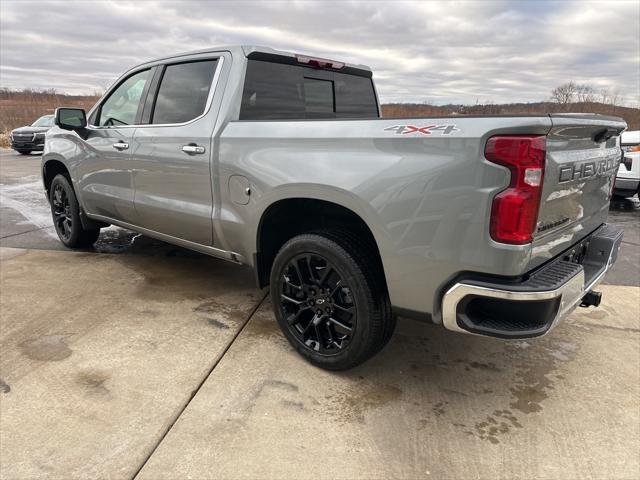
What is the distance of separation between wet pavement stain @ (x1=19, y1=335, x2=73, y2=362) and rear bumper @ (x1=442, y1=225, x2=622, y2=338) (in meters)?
2.36

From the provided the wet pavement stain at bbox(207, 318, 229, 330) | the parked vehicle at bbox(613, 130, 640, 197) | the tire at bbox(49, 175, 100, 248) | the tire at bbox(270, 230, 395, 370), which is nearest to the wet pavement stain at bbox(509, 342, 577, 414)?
the tire at bbox(270, 230, 395, 370)

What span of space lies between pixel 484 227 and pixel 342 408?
1.24 meters

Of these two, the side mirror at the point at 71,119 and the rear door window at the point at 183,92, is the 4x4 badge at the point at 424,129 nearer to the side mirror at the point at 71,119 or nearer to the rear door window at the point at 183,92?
the rear door window at the point at 183,92

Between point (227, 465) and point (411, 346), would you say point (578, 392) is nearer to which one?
point (411, 346)

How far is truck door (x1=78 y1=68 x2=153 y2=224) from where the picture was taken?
418cm

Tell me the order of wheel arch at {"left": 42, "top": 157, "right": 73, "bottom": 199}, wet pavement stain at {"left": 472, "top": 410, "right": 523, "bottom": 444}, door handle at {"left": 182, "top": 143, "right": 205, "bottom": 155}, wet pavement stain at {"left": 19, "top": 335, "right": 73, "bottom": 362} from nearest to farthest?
wet pavement stain at {"left": 472, "top": 410, "right": 523, "bottom": 444}, wet pavement stain at {"left": 19, "top": 335, "right": 73, "bottom": 362}, door handle at {"left": 182, "top": 143, "right": 205, "bottom": 155}, wheel arch at {"left": 42, "top": 157, "right": 73, "bottom": 199}

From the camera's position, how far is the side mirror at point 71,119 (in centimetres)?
453

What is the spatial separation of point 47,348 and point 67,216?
2.63 meters

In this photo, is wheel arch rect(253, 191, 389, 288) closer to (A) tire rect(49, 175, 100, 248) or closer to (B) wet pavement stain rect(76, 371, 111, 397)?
(B) wet pavement stain rect(76, 371, 111, 397)

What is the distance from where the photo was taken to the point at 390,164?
2.40 meters

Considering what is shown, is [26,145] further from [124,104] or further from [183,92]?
[183,92]

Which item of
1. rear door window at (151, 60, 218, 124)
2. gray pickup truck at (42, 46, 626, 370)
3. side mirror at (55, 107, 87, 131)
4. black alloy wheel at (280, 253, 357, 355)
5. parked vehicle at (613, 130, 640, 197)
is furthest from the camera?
parked vehicle at (613, 130, 640, 197)

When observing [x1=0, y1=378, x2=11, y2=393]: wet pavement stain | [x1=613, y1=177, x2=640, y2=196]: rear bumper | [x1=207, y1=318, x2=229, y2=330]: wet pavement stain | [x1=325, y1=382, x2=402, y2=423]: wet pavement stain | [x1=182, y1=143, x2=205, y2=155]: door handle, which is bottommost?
[x1=325, y1=382, x2=402, y2=423]: wet pavement stain

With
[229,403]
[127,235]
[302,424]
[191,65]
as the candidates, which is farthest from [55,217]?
[302,424]
